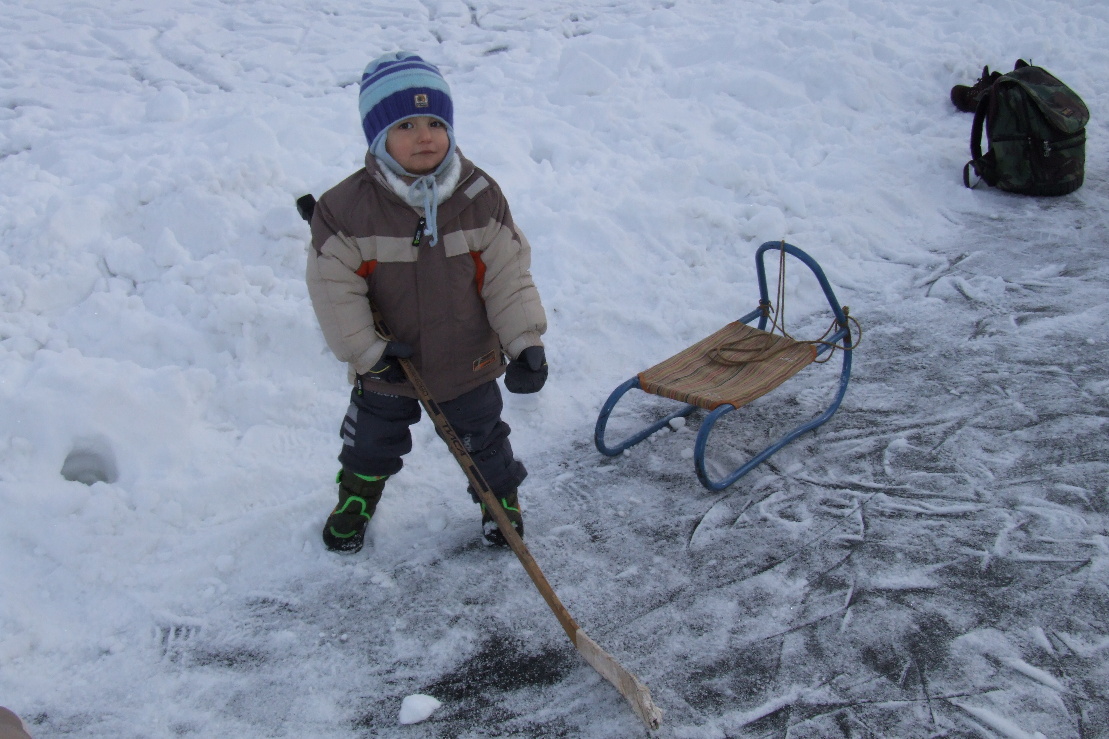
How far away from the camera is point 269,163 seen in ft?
15.7

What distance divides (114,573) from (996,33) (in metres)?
9.02

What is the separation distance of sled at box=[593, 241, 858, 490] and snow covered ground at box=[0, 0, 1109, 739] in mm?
99

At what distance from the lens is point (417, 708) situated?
2.56 metres

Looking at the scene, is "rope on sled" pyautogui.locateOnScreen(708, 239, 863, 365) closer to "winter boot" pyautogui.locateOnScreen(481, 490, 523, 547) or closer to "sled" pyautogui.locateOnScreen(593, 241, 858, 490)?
"sled" pyautogui.locateOnScreen(593, 241, 858, 490)

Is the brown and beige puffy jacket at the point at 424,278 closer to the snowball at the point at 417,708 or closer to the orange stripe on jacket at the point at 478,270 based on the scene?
the orange stripe on jacket at the point at 478,270

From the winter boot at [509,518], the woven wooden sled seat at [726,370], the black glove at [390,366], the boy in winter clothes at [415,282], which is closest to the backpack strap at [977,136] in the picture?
the woven wooden sled seat at [726,370]

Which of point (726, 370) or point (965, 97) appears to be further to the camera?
point (965, 97)

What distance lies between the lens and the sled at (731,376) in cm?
353

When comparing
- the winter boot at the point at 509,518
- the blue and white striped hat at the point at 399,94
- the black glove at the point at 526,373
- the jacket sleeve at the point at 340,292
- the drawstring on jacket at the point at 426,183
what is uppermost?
the blue and white striped hat at the point at 399,94

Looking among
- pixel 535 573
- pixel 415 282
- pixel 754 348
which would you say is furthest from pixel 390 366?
pixel 754 348

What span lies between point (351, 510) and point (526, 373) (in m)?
0.86

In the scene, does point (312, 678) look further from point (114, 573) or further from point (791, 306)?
point (791, 306)

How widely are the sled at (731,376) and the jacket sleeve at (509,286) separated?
2.91ft

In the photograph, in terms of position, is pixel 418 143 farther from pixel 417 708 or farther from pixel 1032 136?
pixel 1032 136
